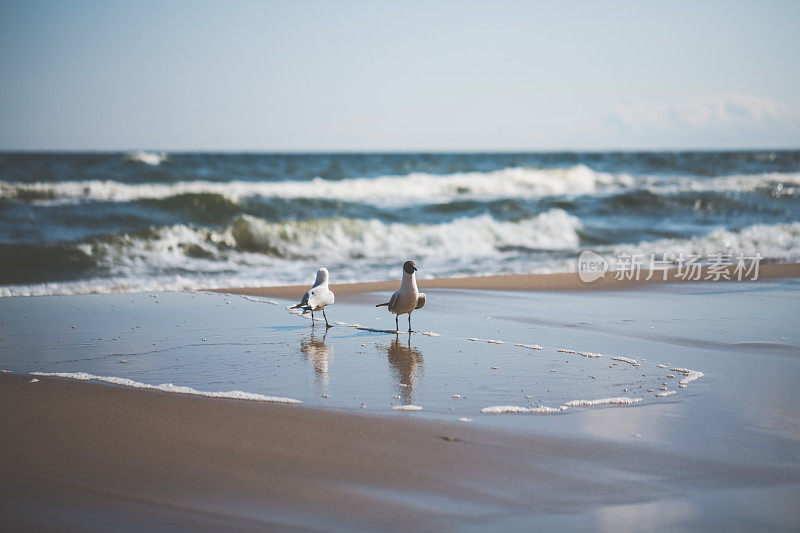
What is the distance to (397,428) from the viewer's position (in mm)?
4059

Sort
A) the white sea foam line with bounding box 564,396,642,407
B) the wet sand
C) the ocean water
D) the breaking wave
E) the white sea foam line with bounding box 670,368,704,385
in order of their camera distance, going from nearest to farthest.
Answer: the wet sand
the white sea foam line with bounding box 564,396,642,407
the white sea foam line with bounding box 670,368,704,385
the ocean water
the breaking wave

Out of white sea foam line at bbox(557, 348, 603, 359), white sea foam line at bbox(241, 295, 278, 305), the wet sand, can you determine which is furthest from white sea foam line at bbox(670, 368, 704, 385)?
white sea foam line at bbox(241, 295, 278, 305)

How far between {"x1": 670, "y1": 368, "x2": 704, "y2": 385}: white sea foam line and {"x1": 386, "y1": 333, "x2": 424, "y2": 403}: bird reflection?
1.70 meters

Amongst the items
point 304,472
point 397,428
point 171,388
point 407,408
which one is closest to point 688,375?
point 407,408

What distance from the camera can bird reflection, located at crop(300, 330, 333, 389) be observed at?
5.13 m

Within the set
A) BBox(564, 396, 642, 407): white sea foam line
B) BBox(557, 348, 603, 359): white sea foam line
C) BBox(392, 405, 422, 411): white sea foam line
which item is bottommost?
BBox(392, 405, 422, 411): white sea foam line

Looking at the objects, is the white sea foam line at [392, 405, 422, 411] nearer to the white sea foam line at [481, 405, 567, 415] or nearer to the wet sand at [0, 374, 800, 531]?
the wet sand at [0, 374, 800, 531]

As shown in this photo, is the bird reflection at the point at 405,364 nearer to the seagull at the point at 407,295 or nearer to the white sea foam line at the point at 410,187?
the seagull at the point at 407,295

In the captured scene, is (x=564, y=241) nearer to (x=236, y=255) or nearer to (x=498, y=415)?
(x=236, y=255)

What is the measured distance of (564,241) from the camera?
15367 millimetres

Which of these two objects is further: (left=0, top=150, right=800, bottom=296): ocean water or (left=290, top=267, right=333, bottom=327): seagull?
(left=0, top=150, right=800, bottom=296): ocean water

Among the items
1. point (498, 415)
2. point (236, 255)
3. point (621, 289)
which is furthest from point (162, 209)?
point (498, 415)

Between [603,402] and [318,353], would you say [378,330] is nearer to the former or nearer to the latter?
[318,353]

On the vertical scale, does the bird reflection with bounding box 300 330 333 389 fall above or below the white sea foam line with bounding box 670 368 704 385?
above
